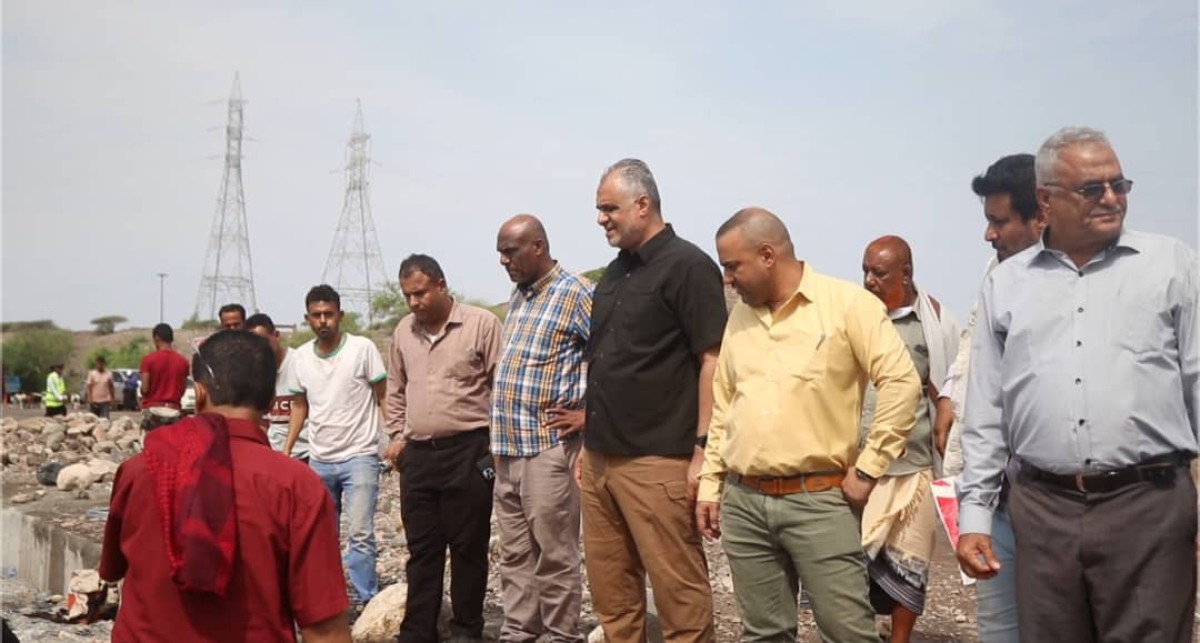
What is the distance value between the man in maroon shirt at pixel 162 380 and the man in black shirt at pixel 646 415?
28.0 ft

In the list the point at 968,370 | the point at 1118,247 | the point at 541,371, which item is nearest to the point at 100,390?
the point at 541,371

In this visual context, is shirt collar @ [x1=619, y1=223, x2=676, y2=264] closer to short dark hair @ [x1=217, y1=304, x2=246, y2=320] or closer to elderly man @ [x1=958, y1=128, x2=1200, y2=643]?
elderly man @ [x1=958, y1=128, x2=1200, y2=643]

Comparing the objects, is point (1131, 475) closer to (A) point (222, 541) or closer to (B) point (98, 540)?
(A) point (222, 541)

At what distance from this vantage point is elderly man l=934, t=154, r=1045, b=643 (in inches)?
144

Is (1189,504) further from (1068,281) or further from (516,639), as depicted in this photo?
(516,639)

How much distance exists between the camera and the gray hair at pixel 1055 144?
11.1 feet

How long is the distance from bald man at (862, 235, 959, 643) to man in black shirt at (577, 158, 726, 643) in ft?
2.43

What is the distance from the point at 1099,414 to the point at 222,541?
7.64 feet

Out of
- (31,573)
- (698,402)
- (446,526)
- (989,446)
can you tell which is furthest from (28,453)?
(989,446)

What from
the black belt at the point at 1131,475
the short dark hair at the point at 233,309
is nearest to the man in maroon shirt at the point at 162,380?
the short dark hair at the point at 233,309

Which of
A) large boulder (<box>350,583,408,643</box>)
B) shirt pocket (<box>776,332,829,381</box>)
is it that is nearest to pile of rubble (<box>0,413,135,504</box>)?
large boulder (<box>350,583,408,643</box>)

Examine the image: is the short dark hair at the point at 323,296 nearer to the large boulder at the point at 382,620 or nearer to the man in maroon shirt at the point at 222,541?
the large boulder at the point at 382,620

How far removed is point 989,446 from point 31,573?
36.3ft

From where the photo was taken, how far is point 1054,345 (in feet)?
11.1
